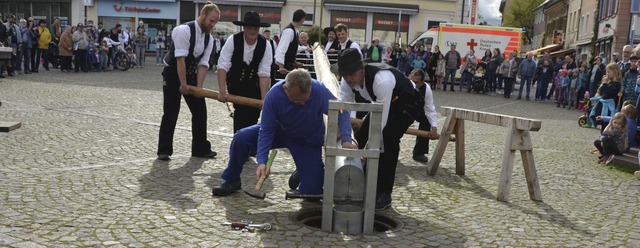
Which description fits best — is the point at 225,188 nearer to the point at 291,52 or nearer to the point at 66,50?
the point at 291,52

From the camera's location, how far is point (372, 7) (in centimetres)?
4600

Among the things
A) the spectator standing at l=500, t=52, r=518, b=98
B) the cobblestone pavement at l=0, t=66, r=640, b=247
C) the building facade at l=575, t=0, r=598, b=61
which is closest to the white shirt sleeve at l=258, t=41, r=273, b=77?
the cobblestone pavement at l=0, t=66, r=640, b=247

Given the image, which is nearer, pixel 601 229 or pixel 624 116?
pixel 601 229

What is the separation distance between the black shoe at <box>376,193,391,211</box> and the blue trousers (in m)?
0.50

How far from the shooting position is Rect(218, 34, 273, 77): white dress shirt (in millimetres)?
8266

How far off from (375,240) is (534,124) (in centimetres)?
219

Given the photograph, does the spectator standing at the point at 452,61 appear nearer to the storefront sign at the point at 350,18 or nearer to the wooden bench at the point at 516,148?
the wooden bench at the point at 516,148

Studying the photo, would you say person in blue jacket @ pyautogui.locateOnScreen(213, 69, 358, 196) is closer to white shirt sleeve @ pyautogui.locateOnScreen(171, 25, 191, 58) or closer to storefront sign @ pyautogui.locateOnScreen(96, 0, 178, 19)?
white shirt sleeve @ pyautogui.locateOnScreen(171, 25, 191, 58)

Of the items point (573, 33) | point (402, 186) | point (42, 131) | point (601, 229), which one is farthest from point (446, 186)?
point (573, 33)

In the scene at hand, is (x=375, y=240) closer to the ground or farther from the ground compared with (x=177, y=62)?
closer to the ground

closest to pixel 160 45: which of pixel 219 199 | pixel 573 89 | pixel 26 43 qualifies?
pixel 26 43

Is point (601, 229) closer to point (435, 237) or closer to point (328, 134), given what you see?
point (435, 237)

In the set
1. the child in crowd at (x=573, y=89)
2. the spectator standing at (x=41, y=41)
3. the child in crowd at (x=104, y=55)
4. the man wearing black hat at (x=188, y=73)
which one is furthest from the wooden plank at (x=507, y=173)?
the child in crowd at (x=104, y=55)

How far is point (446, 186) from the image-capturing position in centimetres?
754
